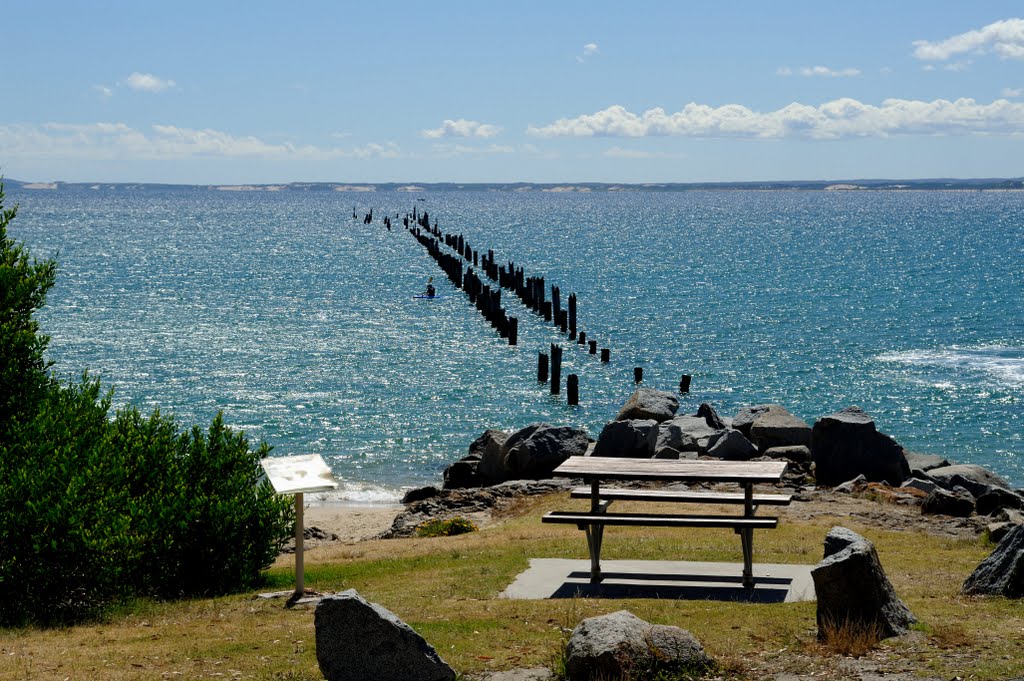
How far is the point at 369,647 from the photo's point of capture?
433 inches

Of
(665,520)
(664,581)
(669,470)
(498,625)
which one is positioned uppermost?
(669,470)

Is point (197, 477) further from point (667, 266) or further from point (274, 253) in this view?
point (274, 253)

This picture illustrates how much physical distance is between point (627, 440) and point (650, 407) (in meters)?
7.84

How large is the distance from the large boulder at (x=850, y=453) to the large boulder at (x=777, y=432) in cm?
431

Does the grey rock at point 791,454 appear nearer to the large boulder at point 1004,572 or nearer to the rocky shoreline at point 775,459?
the rocky shoreline at point 775,459

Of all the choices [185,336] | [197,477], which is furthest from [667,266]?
[197,477]

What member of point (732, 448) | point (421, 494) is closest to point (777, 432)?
point (732, 448)

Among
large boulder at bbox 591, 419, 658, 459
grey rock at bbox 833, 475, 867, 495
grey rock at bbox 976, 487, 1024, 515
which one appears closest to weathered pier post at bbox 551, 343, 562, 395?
large boulder at bbox 591, 419, 658, 459

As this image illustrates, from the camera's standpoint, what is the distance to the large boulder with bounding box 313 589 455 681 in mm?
10977

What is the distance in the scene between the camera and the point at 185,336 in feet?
192

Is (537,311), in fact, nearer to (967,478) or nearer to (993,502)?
(967,478)

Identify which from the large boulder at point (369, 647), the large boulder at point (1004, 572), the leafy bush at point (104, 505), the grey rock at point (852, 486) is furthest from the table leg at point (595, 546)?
the grey rock at point (852, 486)

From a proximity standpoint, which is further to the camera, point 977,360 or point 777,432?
point 977,360

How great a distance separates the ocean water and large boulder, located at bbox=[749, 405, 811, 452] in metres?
6.19
